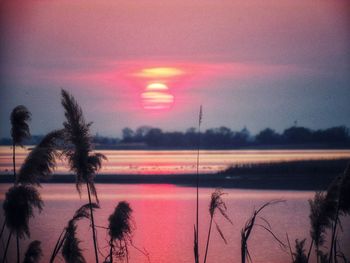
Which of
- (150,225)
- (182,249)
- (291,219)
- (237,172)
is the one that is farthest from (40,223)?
(237,172)

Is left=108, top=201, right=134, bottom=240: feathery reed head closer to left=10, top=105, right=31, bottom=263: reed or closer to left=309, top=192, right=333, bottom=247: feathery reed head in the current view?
left=10, top=105, right=31, bottom=263: reed

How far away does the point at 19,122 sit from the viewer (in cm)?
714

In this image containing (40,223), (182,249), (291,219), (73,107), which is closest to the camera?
(73,107)

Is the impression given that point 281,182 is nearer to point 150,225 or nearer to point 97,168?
point 150,225

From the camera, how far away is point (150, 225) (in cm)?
1975

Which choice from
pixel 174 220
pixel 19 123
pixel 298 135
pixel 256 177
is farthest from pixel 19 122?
pixel 298 135

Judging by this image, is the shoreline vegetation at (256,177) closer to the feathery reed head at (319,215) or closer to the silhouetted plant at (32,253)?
the feathery reed head at (319,215)

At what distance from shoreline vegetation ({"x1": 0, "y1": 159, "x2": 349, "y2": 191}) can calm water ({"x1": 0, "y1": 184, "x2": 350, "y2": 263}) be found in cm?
140

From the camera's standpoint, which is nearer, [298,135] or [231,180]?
[231,180]

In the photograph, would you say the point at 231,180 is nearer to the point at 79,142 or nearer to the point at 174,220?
the point at 174,220

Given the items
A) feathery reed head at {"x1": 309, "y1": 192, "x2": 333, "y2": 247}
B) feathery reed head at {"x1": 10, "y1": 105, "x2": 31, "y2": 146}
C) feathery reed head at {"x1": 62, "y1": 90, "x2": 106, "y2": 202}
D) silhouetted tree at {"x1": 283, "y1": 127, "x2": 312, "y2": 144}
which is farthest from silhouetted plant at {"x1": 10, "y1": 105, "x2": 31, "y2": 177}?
silhouetted tree at {"x1": 283, "y1": 127, "x2": 312, "y2": 144}

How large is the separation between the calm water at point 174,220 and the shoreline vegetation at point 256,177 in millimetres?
1403

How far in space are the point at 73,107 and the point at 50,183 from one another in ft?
90.7

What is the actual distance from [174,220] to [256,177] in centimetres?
1274
